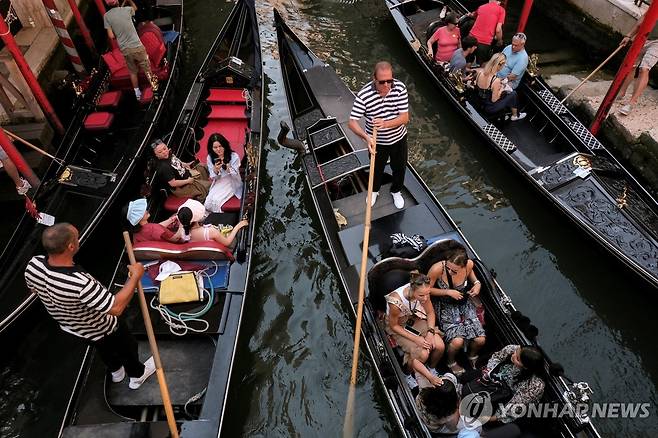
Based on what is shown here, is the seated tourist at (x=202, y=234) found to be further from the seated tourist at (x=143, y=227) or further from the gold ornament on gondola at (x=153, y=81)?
the gold ornament on gondola at (x=153, y=81)

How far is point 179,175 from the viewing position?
13.7 feet

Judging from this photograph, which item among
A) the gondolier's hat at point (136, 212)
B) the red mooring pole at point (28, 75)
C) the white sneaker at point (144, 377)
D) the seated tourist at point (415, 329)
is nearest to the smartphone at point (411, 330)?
the seated tourist at point (415, 329)

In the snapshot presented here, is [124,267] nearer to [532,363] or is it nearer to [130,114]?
[130,114]

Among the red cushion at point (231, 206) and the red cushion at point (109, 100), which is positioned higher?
the red cushion at point (109, 100)

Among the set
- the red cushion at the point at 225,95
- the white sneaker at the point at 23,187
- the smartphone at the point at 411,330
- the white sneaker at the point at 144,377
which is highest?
the red cushion at the point at 225,95

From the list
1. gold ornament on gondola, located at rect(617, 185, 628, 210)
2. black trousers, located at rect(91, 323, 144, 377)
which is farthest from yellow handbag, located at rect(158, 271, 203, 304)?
gold ornament on gondola, located at rect(617, 185, 628, 210)

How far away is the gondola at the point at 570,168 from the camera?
13.5ft

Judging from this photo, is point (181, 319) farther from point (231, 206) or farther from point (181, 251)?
point (231, 206)

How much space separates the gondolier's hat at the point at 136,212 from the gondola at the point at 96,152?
965 millimetres

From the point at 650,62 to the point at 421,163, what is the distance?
2.58m

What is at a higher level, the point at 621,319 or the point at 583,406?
the point at 583,406

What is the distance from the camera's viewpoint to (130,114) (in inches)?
215

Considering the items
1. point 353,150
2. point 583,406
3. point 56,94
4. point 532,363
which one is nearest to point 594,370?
point 583,406

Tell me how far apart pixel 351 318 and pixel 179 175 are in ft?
6.15
